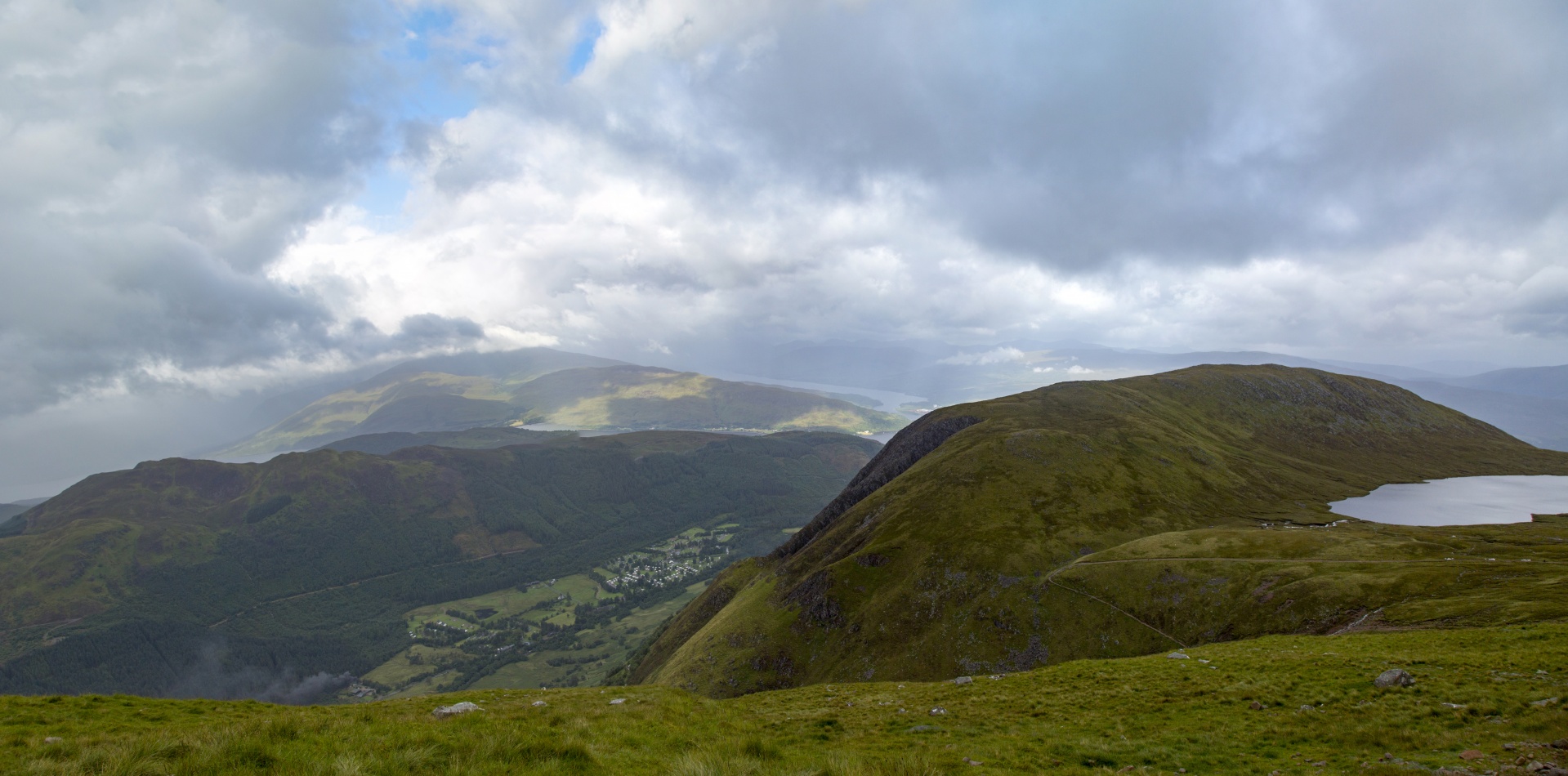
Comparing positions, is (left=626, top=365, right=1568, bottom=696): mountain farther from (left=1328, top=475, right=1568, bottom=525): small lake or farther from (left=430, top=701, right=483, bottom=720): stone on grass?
(left=430, top=701, right=483, bottom=720): stone on grass

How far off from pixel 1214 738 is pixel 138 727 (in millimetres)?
43473

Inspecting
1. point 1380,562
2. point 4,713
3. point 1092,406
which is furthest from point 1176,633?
point 1092,406

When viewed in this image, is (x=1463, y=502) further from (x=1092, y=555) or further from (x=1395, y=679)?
(x=1395, y=679)

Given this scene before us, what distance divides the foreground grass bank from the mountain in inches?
841

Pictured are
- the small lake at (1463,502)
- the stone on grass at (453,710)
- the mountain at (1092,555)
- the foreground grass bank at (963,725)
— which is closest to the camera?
the foreground grass bank at (963,725)

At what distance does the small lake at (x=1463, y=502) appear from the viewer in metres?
105

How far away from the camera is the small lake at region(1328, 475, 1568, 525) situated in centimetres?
10462

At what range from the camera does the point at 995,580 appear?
9100 cm

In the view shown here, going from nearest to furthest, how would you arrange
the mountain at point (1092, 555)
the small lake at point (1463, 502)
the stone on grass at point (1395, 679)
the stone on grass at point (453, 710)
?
the stone on grass at point (453, 710), the stone on grass at point (1395, 679), the mountain at point (1092, 555), the small lake at point (1463, 502)

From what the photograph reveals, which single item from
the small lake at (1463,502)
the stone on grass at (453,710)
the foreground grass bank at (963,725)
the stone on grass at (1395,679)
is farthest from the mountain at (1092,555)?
the stone on grass at (453,710)

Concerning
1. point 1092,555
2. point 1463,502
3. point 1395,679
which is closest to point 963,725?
point 1395,679

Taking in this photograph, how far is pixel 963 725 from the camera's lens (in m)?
27.1

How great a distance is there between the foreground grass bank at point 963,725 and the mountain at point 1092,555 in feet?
70.1

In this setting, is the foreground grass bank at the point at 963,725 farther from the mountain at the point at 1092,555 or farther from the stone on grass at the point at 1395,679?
the mountain at the point at 1092,555
